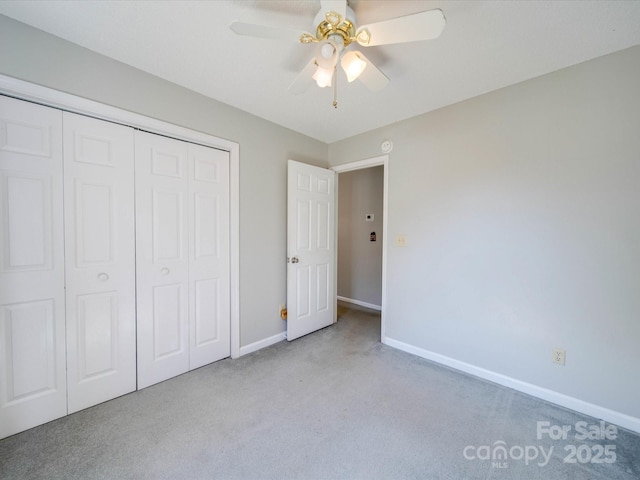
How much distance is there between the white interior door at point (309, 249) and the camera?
2.82 meters

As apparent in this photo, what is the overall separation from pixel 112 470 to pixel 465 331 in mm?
2612

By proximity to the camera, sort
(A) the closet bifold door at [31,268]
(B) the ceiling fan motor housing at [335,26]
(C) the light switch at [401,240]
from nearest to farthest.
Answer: (B) the ceiling fan motor housing at [335,26], (A) the closet bifold door at [31,268], (C) the light switch at [401,240]

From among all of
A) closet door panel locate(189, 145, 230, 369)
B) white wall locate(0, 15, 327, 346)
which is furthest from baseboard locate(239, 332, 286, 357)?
closet door panel locate(189, 145, 230, 369)

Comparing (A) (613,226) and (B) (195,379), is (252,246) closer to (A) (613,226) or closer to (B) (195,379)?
(B) (195,379)

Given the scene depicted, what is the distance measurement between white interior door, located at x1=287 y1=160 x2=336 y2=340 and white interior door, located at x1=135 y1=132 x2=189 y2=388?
1.05 meters

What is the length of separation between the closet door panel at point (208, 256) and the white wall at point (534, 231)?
5.97 feet

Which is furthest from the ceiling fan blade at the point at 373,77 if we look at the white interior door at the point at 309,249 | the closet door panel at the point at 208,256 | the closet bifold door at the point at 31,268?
the closet bifold door at the point at 31,268

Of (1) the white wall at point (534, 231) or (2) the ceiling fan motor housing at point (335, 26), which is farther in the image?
(1) the white wall at point (534, 231)

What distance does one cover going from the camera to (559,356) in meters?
1.84

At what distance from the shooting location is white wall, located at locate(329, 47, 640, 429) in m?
1.64

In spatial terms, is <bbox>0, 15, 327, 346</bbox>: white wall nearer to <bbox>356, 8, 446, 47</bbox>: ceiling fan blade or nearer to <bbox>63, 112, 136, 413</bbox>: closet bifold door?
<bbox>63, 112, 136, 413</bbox>: closet bifold door

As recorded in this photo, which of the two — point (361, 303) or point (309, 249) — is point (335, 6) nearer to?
point (309, 249)

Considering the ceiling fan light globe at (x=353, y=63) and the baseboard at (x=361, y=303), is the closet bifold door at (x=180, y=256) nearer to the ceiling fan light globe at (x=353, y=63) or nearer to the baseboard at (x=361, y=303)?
the ceiling fan light globe at (x=353, y=63)

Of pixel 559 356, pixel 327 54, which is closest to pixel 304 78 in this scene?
pixel 327 54
